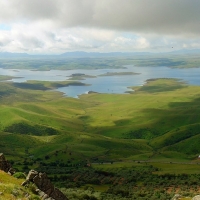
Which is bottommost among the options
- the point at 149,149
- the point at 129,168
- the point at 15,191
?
the point at 149,149

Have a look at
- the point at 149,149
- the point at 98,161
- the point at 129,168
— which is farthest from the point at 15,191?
the point at 149,149

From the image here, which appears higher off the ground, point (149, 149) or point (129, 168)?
point (129, 168)

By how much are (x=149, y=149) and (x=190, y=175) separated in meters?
78.0

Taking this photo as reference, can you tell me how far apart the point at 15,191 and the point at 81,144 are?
14256cm

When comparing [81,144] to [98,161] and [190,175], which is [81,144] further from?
[190,175]

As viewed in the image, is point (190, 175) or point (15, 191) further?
point (190, 175)

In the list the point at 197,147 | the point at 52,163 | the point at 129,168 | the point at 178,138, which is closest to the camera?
the point at 129,168

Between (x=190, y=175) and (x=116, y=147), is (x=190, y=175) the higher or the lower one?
the higher one

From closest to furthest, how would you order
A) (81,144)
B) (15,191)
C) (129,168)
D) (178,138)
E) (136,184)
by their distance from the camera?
1. (15,191)
2. (136,184)
3. (129,168)
4. (81,144)
5. (178,138)

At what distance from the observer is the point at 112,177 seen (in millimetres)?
89750

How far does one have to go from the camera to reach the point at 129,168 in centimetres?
10581

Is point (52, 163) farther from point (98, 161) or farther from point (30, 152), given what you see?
point (30, 152)

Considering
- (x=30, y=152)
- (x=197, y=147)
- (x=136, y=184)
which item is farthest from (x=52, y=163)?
(x=197, y=147)

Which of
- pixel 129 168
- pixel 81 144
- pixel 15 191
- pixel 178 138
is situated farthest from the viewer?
pixel 178 138
